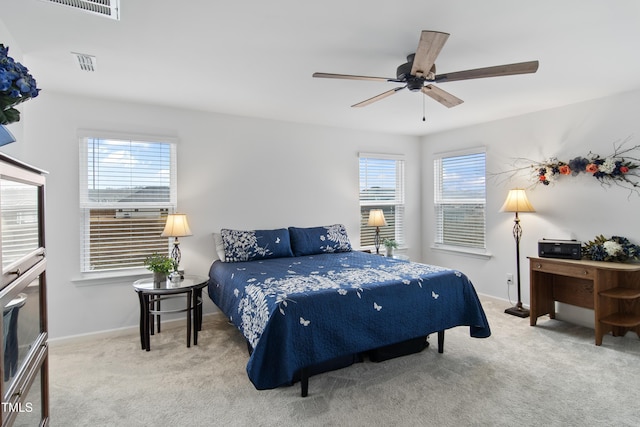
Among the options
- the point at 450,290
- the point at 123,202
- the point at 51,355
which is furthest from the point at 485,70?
the point at 51,355

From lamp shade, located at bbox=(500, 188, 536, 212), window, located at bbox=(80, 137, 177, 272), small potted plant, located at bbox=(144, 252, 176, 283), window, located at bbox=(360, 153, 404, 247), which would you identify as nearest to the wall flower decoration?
lamp shade, located at bbox=(500, 188, 536, 212)

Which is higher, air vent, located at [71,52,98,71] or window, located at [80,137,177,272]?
air vent, located at [71,52,98,71]

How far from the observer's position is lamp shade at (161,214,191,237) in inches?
141

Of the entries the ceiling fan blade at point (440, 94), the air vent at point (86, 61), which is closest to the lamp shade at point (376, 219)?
the ceiling fan blade at point (440, 94)

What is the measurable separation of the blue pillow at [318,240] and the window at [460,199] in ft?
5.96

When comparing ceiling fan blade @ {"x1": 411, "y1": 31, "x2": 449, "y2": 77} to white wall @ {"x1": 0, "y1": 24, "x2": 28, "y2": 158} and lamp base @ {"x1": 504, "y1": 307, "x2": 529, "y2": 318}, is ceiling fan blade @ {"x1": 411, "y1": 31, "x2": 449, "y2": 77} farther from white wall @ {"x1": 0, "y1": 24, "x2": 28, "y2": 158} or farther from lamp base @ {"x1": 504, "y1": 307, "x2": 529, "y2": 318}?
lamp base @ {"x1": 504, "y1": 307, "x2": 529, "y2": 318}

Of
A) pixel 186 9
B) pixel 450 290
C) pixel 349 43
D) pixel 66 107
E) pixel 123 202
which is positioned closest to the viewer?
pixel 186 9

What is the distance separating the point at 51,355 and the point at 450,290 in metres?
3.61

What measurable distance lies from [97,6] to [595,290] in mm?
4486

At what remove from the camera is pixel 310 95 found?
3553 millimetres

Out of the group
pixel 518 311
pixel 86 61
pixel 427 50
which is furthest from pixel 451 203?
pixel 86 61

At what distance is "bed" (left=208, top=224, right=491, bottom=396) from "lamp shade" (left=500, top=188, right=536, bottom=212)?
5.36ft

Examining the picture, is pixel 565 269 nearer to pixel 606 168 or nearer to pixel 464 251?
pixel 606 168

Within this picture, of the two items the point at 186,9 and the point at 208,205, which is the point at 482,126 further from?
the point at 186,9
